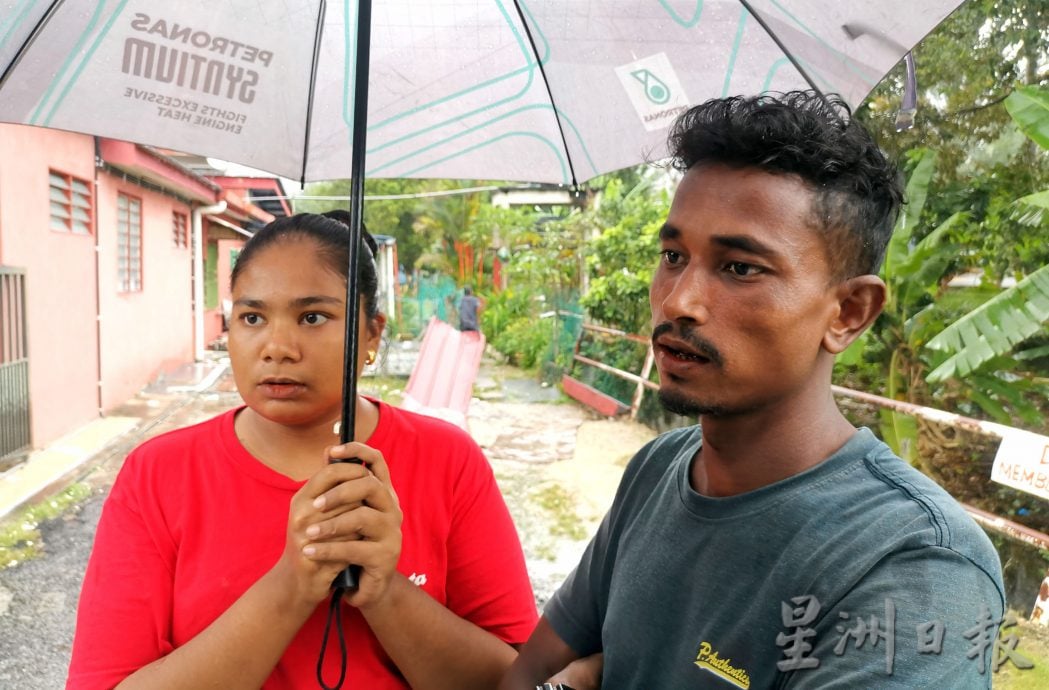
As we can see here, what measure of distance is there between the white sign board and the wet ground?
2.45m

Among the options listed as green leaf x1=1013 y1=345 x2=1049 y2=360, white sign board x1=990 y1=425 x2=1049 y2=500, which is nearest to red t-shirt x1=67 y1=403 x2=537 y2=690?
white sign board x1=990 y1=425 x2=1049 y2=500

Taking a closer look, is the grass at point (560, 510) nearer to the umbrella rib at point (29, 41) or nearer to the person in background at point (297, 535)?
the person in background at point (297, 535)

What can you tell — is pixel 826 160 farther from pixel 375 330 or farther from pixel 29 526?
pixel 29 526

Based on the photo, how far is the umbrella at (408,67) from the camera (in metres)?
1.43

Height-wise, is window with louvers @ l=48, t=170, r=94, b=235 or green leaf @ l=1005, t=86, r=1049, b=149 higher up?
green leaf @ l=1005, t=86, r=1049, b=149

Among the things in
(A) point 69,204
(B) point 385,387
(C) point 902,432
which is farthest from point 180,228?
(C) point 902,432

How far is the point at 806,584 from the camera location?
3.13ft

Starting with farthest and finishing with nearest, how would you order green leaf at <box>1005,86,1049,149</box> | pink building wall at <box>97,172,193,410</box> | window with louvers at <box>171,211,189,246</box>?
window with louvers at <box>171,211,189,246</box>, pink building wall at <box>97,172,193,410</box>, green leaf at <box>1005,86,1049,149</box>

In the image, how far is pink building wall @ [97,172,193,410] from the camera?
837 centimetres

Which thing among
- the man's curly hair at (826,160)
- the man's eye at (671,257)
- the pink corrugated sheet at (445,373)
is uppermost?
the man's curly hair at (826,160)

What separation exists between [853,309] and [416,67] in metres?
1.04

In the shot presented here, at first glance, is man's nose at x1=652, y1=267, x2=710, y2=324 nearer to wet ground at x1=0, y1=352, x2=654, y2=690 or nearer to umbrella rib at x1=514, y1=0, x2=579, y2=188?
umbrella rib at x1=514, y1=0, x2=579, y2=188

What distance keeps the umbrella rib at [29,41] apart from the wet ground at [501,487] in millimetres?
2948

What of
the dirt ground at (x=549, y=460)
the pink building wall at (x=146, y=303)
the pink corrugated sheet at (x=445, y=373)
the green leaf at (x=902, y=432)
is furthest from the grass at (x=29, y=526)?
the green leaf at (x=902, y=432)
